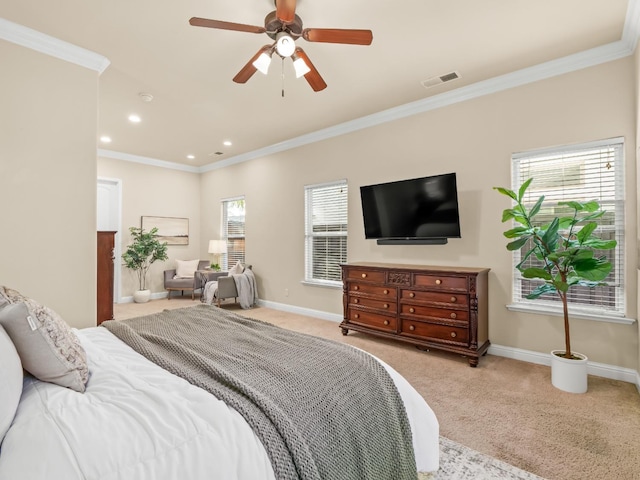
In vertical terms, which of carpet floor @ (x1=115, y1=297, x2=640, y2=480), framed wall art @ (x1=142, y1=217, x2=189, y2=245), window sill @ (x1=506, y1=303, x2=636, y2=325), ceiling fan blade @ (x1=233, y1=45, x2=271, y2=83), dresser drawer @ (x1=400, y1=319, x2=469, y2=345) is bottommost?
carpet floor @ (x1=115, y1=297, x2=640, y2=480)

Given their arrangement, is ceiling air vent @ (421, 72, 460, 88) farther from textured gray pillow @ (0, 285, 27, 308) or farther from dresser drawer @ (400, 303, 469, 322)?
textured gray pillow @ (0, 285, 27, 308)

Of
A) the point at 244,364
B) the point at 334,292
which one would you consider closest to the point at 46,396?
the point at 244,364

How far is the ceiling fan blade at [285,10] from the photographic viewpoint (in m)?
2.01

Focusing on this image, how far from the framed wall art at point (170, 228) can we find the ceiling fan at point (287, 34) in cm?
510

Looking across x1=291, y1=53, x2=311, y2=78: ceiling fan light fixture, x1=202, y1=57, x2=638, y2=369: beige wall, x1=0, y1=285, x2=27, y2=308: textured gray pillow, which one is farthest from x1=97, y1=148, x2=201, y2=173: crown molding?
x1=0, y1=285, x2=27, y2=308: textured gray pillow

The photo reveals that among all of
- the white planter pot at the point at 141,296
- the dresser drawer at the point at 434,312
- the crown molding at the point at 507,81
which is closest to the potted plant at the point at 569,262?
the dresser drawer at the point at 434,312

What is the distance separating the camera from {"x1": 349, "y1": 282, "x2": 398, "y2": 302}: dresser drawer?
3.72 meters

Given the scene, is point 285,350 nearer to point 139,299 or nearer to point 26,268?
point 26,268

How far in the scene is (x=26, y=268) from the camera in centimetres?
271

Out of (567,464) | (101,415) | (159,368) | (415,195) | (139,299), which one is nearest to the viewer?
(101,415)

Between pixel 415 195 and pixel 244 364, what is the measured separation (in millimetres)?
3005

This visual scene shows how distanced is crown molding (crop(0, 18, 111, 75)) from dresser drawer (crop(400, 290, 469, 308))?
3739mm

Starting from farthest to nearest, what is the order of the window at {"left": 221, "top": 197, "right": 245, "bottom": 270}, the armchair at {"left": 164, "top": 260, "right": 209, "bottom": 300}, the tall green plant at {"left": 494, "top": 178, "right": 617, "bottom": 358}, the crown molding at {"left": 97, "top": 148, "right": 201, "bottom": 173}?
the window at {"left": 221, "top": 197, "right": 245, "bottom": 270}
the armchair at {"left": 164, "top": 260, "right": 209, "bottom": 300}
the crown molding at {"left": 97, "top": 148, "right": 201, "bottom": 173}
the tall green plant at {"left": 494, "top": 178, "right": 617, "bottom": 358}

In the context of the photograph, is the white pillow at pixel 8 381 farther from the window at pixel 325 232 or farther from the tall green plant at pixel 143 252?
the tall green plant at pixel 143 252
